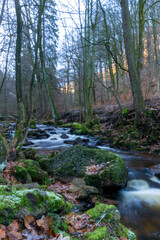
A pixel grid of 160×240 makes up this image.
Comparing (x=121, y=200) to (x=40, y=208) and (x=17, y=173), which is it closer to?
(x=17, y=173)

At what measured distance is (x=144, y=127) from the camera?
9.70 metres

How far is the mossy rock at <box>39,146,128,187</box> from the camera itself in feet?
17.0

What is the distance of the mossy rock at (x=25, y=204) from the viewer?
6.47ft

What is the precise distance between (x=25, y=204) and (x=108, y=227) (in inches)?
42.9

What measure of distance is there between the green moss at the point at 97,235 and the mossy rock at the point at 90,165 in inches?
120

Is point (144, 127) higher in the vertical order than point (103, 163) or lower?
higher

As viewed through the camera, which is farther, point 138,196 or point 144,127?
point 144,127

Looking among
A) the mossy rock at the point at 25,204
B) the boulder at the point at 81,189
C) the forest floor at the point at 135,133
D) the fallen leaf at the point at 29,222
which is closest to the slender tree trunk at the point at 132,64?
the forest floor at the point at 135,133

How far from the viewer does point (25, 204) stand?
2.13 meters

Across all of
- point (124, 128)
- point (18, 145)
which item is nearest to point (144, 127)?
point (124, 128)

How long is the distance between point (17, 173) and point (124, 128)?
8.16 meters

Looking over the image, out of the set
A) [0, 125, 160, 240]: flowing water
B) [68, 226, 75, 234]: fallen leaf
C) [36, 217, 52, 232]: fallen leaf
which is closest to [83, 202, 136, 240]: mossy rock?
[68, 226, 75, 234]: fallen leaf

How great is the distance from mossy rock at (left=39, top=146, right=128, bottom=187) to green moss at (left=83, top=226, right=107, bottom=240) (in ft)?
10.0

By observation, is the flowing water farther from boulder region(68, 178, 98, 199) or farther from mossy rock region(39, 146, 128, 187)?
boulder region(68, 178, 98, 199)
